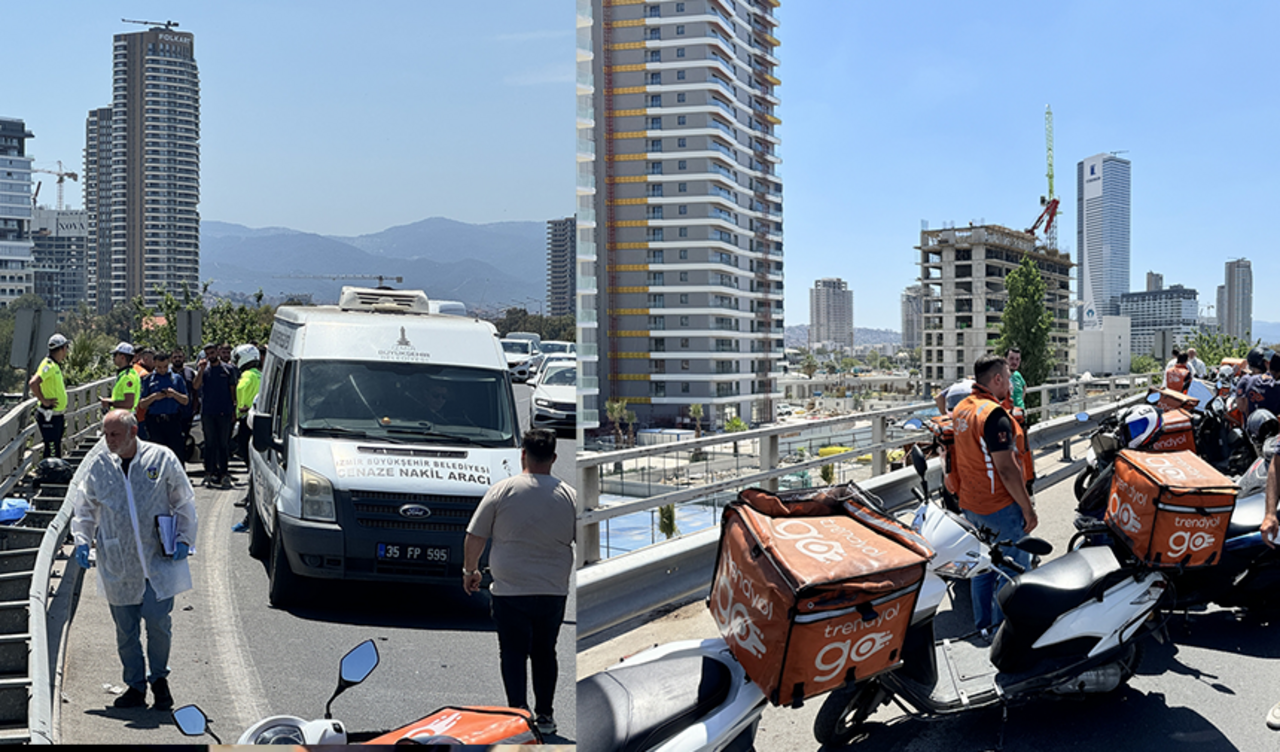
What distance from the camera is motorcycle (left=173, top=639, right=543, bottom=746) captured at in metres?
1.96

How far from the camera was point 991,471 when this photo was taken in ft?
14.0

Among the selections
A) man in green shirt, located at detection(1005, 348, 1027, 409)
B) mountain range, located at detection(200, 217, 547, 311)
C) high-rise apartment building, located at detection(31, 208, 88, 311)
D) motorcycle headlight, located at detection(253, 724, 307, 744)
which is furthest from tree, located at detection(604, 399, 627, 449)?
man in green shirt, located at detection(1005, 348, 1027, 409)

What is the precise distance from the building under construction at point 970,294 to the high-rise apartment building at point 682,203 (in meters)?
3.75

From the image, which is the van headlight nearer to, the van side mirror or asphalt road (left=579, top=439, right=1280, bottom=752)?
the van side mirror

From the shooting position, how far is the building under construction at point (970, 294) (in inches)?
276

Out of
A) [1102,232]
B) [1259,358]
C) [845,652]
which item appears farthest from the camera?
[1102,232]

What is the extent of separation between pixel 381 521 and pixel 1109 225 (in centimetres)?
1140

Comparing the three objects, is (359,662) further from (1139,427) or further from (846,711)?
(1139,427)

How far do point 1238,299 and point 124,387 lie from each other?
878 cm

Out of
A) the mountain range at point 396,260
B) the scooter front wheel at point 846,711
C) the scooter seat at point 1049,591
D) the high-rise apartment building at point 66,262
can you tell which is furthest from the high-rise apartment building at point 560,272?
the scooter seat at point 1049,591

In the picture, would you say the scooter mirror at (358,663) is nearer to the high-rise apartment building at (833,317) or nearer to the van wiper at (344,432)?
the van wiper at (344,432)

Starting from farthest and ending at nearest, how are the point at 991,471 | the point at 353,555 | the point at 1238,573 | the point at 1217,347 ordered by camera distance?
the point at 1217,347 → the point at 1238,573 → the point at 991,471 → the point at 353,555

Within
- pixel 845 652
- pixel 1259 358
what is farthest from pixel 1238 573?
pixel 1259 358

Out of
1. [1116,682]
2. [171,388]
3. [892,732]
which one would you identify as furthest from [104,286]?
[1116,682]
